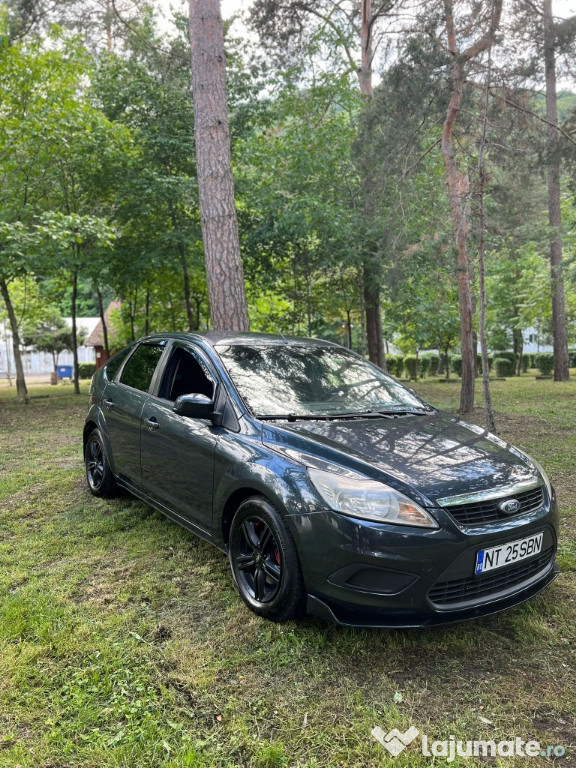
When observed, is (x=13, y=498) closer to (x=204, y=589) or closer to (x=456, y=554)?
(x=204, y=589)

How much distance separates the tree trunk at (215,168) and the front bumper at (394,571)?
4885mm

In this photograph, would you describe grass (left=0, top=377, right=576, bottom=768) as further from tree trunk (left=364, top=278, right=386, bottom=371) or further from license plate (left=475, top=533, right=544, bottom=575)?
tree trunk (left=364, top=278, right=386, bottom=371)

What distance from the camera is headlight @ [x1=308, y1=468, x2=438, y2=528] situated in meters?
2.39

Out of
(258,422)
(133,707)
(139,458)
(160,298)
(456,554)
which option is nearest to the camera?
(133,707)

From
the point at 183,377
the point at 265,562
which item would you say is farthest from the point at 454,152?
the point at 265,562

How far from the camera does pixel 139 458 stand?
405cm

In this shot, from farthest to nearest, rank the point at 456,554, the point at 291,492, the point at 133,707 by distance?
the point at 291,492, the point at 456,554, the point at 133,707

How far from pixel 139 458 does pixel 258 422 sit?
4.66ft

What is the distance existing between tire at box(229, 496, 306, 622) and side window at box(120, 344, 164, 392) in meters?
1.68

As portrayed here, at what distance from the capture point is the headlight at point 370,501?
2.39 metres

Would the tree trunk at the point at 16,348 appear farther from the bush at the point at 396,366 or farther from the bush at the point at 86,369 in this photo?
the bush at the point at 86,369

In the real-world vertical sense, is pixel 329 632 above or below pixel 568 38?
below

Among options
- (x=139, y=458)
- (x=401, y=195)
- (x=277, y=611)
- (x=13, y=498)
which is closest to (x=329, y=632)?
(x=277, y=611)

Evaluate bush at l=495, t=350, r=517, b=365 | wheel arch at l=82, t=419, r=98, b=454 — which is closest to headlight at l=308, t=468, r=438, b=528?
wheel arch at l=82, t=419, r=98, b=454
